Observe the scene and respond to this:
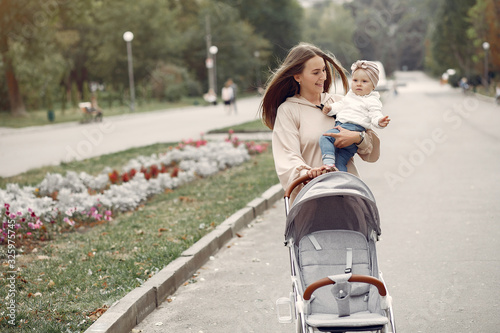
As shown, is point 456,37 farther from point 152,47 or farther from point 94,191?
point 94,191

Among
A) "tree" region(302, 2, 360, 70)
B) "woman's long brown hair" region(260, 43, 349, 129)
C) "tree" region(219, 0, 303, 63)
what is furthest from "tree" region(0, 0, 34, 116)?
"tree" region(302, 2, 360, 70)

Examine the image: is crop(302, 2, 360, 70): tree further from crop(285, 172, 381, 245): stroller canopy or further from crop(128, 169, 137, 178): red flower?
crop(285, 172, 381, 245): stroller canopy

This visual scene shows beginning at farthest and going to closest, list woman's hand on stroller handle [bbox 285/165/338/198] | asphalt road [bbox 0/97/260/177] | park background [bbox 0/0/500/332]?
asphalt road [bbox 0/97/260/177], park background [bbox 0/0/500/332], woman's hand on stroller handle [bbox 285/165/338/198]

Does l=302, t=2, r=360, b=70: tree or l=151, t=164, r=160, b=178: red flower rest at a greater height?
l=302, t=2, r=360, b=70: tree

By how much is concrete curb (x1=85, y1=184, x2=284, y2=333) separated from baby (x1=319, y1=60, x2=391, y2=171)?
187cm

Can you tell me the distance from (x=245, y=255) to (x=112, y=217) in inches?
93.7

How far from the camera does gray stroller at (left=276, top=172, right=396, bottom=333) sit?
3.06 metres

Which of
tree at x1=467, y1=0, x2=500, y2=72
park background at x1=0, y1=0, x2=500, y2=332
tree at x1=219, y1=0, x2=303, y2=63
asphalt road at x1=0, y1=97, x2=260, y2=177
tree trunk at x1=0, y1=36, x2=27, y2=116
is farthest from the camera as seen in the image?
tree at x1=219, y1=0, x2=303, y2=63

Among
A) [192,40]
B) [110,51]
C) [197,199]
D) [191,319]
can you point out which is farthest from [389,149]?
[192,40]

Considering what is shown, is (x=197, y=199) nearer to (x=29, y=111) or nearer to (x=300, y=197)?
(x=300, y=197)

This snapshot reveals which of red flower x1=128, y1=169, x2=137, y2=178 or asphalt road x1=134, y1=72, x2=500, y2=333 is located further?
red flower x1=128, y1=169, x2=137, y2=178

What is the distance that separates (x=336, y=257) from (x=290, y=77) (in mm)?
1231

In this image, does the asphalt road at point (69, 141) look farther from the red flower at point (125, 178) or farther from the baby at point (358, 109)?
the baby at point (358, 109)

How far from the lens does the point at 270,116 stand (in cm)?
402
